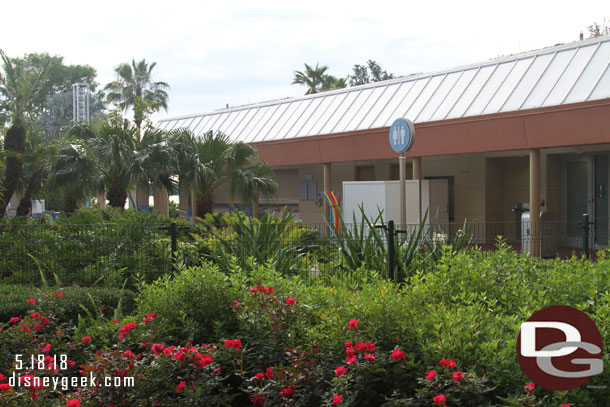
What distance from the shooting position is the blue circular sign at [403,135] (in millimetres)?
10367

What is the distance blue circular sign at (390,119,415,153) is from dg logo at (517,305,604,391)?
7.53 m

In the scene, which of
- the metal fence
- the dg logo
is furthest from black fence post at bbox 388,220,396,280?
the dg logo

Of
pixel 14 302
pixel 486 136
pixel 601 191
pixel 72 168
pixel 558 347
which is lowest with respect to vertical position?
pixel 14 302

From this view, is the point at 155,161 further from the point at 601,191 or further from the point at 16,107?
the point at 601,191

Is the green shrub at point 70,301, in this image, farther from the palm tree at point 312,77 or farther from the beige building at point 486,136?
the palm tree at point 312,77

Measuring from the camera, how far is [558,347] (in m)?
2.90

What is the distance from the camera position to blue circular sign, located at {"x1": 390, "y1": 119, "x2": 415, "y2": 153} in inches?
408

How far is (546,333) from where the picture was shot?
308 centimetres

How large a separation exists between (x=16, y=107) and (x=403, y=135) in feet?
33.5

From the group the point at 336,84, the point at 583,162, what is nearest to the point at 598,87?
the point at 583,162

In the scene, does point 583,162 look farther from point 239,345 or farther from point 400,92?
point 239,345

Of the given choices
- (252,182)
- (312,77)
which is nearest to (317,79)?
(312,77)

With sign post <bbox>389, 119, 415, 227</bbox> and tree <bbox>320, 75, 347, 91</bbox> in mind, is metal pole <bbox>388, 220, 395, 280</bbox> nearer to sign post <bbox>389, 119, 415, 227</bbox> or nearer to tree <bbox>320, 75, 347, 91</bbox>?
sign post <bbox>389, 119, 415, 227</bbox>

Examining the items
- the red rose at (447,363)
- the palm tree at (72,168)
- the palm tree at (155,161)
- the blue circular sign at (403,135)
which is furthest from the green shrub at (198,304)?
the palm tree at (72,168)
